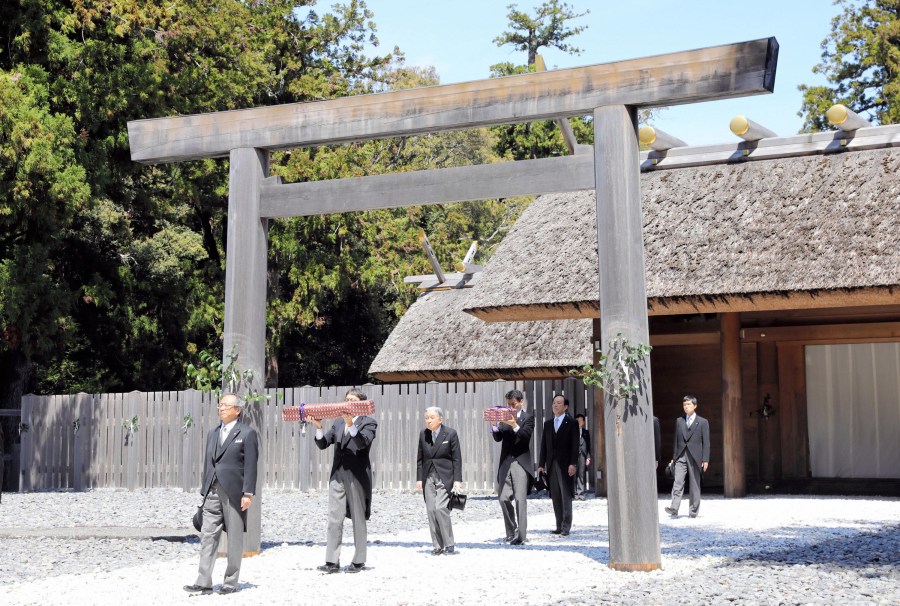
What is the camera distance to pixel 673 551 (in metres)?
10.2

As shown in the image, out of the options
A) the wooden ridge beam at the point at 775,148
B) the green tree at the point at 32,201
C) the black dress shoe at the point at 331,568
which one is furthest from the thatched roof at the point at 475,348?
the black dress shoe at the point at 331,568

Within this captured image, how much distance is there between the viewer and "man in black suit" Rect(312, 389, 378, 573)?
369 inches

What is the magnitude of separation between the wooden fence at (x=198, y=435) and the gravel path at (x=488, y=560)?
341 centimetres

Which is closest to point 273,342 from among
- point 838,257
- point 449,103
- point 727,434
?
point 727,434

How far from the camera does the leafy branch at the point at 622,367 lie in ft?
30.0

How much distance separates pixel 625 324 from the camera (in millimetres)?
9195

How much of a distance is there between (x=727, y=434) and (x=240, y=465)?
10032mm

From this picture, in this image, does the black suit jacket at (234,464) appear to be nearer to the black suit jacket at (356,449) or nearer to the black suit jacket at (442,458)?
the black suit jacket at (356,449)

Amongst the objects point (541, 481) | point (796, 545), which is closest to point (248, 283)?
point (541, 481)

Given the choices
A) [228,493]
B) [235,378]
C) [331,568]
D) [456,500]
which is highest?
[235,378]

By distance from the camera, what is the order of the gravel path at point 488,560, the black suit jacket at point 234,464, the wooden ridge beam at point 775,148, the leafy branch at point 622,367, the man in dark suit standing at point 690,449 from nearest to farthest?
the gravel path at point 488,560
the black suit jacket at point 234,464
the leafy branch at point 622,367
the man in dark suit standing at point 690,449
the wooden ridge beam at point 775,148

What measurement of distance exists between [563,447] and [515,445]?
2.95ft

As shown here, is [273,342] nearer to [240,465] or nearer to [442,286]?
[442,286]

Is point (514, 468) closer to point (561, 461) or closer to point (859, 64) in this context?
point (561, 461)
